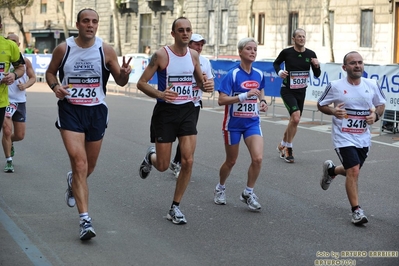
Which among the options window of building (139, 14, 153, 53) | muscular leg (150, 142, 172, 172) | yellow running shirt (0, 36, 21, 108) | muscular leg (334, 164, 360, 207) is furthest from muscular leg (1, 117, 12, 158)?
window of building (139, 14, 153, 53)

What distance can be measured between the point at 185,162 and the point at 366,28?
30.1 meters

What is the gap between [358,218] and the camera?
762cm

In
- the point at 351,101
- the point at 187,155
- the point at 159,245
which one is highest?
the point at 351,101

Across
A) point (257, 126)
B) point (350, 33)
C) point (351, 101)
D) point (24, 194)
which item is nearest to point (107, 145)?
point (24, 194)

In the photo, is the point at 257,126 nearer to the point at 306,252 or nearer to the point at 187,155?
the point at 187,155

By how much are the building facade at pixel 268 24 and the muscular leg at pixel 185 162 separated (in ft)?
92.8

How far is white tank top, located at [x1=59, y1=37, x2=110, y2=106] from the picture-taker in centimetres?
714

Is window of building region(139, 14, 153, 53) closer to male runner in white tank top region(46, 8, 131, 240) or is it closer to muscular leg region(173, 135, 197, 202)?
muscular leg region(173, 135, 197, 202)

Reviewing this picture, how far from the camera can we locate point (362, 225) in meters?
7.70

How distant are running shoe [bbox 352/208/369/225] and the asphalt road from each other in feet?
0.25

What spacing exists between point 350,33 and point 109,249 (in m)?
32.3

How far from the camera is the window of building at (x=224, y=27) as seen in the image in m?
46.6

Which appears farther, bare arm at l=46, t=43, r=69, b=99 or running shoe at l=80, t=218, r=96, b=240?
bare arm at l=46, t=43, r=69, b=99

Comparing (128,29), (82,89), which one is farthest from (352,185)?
(128,29)
